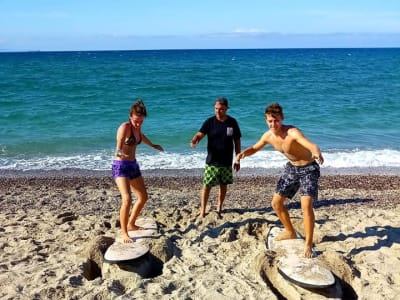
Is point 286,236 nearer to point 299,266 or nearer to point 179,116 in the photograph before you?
point 299,266

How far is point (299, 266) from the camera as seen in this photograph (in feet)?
17.3

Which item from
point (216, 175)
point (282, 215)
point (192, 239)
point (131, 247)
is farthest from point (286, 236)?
point (131, 247)

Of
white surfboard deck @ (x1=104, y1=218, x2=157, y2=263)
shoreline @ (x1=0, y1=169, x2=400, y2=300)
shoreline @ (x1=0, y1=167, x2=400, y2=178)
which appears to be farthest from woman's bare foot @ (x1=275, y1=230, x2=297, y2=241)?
shoreline @ (x1=0, y1=167, x2=400, y2=178)

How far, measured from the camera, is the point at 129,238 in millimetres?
6027

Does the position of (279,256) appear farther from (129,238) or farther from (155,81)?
(155,81)

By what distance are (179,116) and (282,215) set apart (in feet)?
50.1

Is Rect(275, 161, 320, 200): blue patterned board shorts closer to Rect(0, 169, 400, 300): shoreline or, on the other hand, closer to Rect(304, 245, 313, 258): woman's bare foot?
Rect(304, 245, 313, 258): woman's bare foot

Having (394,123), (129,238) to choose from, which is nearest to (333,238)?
(129,238)

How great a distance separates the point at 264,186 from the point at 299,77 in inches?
1205

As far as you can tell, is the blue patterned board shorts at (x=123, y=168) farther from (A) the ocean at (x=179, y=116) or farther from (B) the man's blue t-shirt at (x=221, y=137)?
(A) the ocean at (x=179, y=116)

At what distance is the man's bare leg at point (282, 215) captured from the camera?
590 centimetres

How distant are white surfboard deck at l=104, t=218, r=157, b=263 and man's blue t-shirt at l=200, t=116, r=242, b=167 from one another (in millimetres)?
1379

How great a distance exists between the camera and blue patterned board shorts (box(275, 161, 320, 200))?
552 centimetres

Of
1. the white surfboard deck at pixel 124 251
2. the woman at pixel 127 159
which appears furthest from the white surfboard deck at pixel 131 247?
the woman at pixel 127 159
